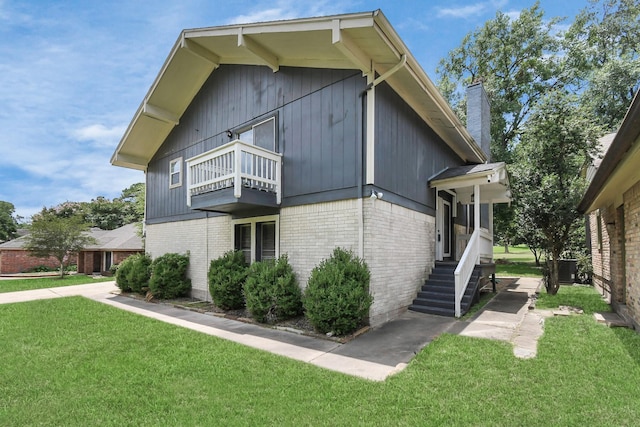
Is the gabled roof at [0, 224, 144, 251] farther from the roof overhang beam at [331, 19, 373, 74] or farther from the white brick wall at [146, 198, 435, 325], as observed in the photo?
the roof overhang beam at [331, 19, 373, 74]

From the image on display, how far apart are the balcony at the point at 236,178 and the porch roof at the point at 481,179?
4559 mm

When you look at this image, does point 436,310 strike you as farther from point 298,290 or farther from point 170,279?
point 170,279

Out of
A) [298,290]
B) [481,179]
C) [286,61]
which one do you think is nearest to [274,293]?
[298,290]

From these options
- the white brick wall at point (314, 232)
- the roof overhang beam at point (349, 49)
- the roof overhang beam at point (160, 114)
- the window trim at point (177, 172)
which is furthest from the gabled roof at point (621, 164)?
the roof overhang beam at point (160, 114)

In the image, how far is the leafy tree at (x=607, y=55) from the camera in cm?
1872

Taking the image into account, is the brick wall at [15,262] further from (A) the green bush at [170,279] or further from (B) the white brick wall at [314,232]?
(B) the white brick wall at [314,232]

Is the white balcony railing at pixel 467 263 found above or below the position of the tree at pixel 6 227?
below

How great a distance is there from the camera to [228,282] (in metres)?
8.23

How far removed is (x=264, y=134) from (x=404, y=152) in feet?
12.1

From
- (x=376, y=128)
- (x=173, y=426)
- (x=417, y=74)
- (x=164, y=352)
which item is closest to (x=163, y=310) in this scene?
(x=164, y=352)

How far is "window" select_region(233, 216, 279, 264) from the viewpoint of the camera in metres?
8.50

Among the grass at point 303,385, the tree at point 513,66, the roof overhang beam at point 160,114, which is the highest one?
the tree at point 513,66

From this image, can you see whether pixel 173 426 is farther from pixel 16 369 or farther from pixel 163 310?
pixel 163 310

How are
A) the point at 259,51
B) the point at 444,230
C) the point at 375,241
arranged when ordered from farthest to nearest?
the point at 444,230 → the point at 259,51 → the point at 375,241
